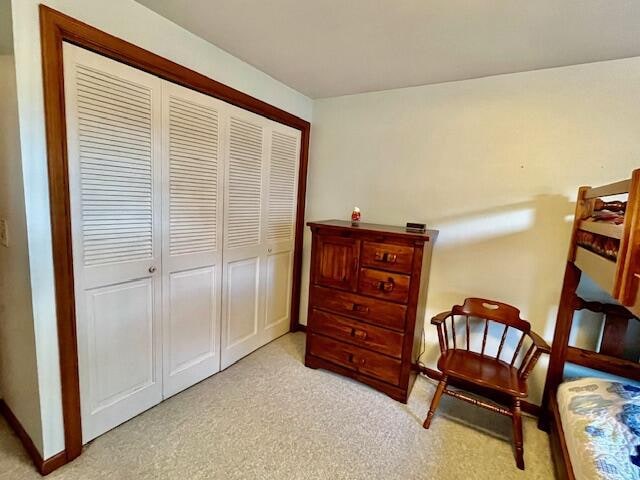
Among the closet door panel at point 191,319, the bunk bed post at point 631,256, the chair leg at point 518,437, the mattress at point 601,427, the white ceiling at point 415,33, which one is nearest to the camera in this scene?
the bunk bed post at point 631,256

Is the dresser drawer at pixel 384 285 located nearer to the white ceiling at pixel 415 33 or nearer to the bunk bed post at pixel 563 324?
the bunk bed post at pixel 563 324

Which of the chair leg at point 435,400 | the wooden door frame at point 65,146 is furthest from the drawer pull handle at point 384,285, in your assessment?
the wooden door frame at point 65,146

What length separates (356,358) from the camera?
2.19 m

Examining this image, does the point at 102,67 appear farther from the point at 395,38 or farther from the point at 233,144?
the point at 395,38

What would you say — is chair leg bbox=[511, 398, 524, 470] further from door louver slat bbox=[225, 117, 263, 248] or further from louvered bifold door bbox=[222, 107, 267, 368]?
door louver slat bbox=[225, 117, 263, 248]

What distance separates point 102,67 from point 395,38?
1441 mm

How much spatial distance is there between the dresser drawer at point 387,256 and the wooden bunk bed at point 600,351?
33.5 inches

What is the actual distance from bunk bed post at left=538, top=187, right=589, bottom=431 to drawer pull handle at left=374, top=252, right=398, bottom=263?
0.96 m

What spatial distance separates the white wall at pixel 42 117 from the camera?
1188 millimetres

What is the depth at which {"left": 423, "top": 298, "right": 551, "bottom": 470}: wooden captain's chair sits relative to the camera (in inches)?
65.9

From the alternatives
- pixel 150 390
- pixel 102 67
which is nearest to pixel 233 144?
pixel 102 67

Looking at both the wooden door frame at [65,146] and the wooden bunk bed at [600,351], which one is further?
the wooden door frame at [65,146]

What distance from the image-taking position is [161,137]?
5.50 feet

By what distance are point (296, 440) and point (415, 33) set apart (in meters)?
2.24
